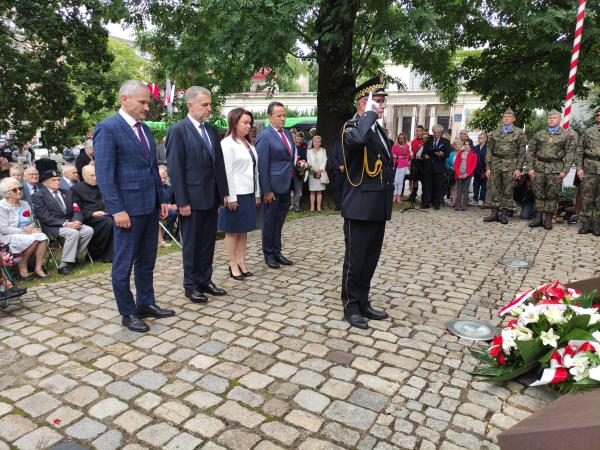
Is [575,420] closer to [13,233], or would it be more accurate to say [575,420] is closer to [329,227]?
[13,233]

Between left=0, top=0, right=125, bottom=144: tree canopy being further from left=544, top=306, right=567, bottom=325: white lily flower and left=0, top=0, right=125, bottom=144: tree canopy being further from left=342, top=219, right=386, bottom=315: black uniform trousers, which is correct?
left=544, top=306, right=567, bottom=325: white lily flower

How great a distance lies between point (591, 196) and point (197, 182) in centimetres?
742

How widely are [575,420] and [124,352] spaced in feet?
10.4

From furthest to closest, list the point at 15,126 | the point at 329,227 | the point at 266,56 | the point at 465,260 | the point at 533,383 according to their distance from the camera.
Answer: the point at 15,126, the point at 329,227, the point at 266,56, the point at 465,260, the point at 533,383

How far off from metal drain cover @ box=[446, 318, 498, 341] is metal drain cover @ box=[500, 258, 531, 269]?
230 cm

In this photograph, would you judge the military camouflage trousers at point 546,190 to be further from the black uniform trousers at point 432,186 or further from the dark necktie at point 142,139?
the dark necktie at point 142,139

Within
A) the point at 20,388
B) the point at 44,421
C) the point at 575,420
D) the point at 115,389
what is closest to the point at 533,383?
the point at 575,420

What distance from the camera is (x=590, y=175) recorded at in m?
8.27

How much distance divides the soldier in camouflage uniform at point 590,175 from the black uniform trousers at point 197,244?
7.08 m

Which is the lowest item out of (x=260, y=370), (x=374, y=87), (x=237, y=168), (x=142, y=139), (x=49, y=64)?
(x=260, y=370)

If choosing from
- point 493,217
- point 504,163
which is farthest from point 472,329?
point 504,163

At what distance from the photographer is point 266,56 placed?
7609 mm

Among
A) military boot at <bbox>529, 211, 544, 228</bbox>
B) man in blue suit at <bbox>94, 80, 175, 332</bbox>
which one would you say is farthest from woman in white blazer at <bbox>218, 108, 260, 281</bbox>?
military boot at <bbox>529, 211, 544, 228</bbox>

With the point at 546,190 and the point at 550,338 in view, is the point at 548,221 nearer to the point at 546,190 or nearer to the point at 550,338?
the point at 546,190
